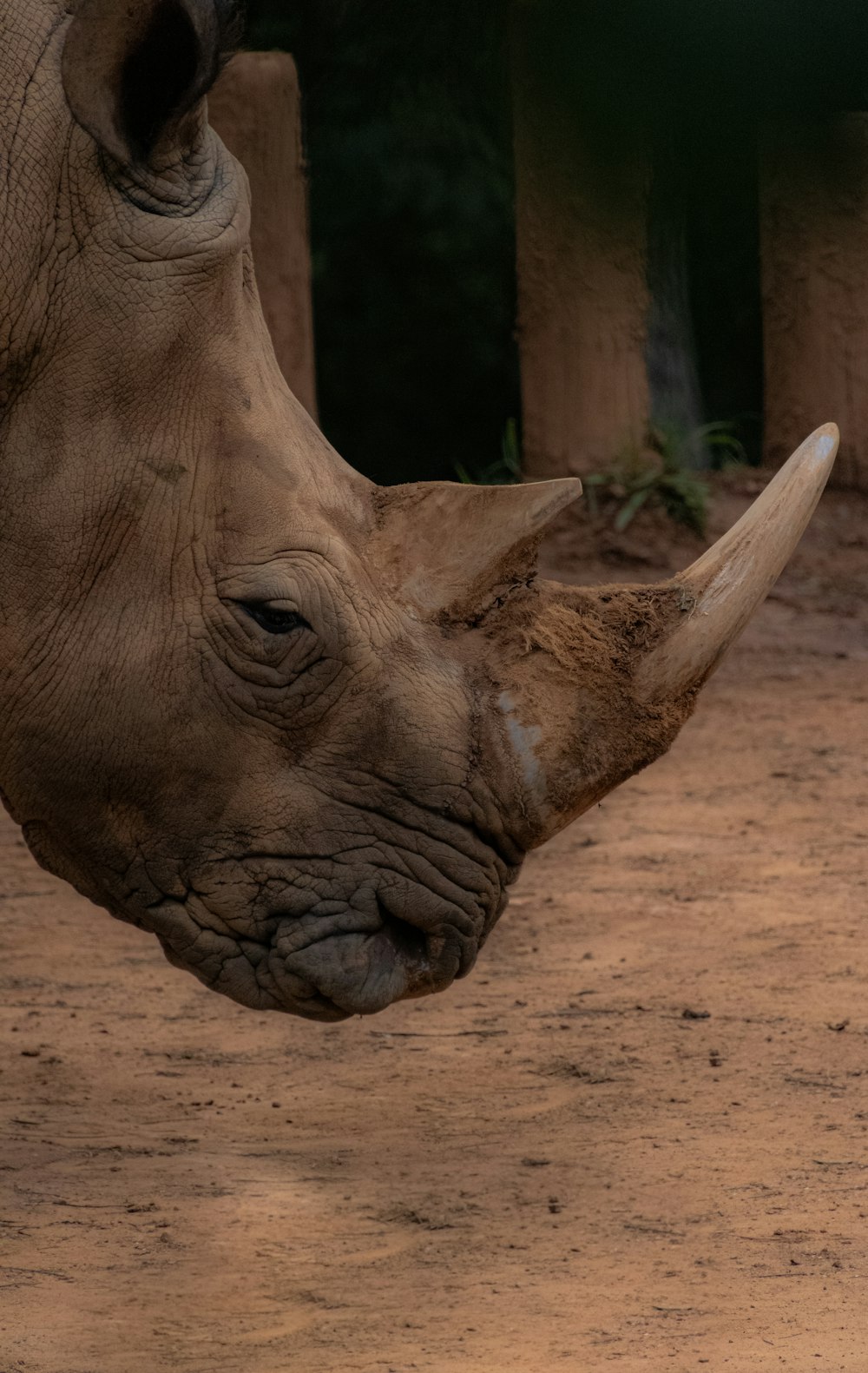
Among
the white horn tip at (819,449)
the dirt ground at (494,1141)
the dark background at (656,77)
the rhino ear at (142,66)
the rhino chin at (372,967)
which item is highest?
the dark background at (656,77)

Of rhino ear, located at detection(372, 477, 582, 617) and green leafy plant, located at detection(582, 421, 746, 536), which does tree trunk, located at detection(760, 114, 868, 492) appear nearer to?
green leafy plant, located at detection(582, 421, 746, 536)

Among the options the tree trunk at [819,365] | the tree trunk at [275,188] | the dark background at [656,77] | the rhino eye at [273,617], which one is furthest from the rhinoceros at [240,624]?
the tree trunk at [819,365]

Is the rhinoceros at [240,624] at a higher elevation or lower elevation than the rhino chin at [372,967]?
higher

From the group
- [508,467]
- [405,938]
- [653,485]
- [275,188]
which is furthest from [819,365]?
[405,938]

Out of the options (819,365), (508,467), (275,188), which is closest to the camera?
(275,188)

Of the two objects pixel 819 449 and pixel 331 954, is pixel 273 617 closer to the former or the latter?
pixel 331 954

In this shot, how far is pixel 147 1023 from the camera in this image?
4.75 m

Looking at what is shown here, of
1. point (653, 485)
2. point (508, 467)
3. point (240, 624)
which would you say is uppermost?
point (240, 624)

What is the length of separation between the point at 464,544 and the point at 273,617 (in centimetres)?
37

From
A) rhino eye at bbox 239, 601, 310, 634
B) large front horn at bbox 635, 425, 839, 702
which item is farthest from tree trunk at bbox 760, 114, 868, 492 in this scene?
rhino eye at bbox 239, 601, 310, 634

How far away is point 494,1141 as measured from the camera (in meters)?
4.04

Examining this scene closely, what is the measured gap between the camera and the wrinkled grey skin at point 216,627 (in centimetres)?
315

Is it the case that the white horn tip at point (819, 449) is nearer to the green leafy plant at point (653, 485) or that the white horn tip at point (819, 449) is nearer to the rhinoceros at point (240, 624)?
the rhinoceros at point (240, 624)

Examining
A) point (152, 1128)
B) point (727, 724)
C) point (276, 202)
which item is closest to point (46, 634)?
point (152, 1128)
